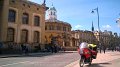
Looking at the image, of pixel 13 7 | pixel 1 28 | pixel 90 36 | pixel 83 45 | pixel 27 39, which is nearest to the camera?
pixel 83 45

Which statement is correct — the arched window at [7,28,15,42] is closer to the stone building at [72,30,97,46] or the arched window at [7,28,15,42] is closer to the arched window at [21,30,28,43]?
the arched window at [21,30,28,43]

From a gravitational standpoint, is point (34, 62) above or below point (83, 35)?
below

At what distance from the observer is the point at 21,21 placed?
5334 cm

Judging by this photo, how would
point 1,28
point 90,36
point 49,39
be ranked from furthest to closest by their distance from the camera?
point 90,36, point 49,39, point 1,28

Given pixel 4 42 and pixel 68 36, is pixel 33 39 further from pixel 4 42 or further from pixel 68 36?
pixel 68 36

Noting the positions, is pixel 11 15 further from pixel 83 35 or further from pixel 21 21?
pixel 83 35

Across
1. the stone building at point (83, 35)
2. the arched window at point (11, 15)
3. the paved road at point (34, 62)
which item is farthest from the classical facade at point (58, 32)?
the paved road at point (34, 62)

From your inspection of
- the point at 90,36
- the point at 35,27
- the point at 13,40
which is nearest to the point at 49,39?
the point at 35,27

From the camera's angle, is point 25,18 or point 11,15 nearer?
point 11,15

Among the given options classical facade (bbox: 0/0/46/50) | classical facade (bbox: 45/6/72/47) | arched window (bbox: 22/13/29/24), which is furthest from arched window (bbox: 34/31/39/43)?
classical facade (bbox: 45/6/72/47)

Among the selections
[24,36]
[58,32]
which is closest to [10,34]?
[24,36]

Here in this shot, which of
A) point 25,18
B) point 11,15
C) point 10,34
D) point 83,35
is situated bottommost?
point 10,34

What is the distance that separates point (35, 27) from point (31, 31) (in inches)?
74.2

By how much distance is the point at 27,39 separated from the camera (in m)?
55.0
